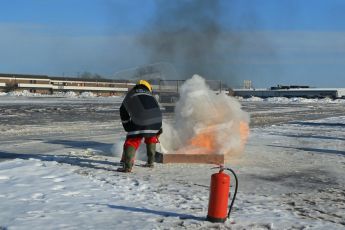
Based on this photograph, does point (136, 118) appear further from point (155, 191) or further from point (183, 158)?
point (155, 191)

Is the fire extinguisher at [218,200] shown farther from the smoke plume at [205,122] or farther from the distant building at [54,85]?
the distant building at [54,85]

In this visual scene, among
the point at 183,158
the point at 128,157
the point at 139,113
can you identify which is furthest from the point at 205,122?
the point at 128,157

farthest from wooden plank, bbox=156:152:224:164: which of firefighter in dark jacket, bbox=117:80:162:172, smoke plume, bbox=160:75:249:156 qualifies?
firefighter in dark jacket, bbox=117:80:162:172

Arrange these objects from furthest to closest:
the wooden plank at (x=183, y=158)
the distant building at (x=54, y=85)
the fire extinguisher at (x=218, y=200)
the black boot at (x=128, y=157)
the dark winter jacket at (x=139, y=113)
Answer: the distant building at (x=54, y=85)
the wooden plank at (x=183, y=158)
the dark winter jacket at (x=139, y=113)
the black boot at (x=128, y=157)
the fire extinguisher at (x=218, y=200)

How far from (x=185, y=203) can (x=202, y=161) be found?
3.87m

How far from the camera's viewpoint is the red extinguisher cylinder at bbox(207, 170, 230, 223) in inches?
236

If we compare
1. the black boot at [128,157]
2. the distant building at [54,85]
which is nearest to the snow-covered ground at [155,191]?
the black boot at [128,157]

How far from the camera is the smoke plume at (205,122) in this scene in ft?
38.0

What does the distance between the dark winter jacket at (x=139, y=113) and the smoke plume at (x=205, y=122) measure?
6.99 ft

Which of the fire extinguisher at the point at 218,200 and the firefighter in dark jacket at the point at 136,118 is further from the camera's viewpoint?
the firefighter in dark jacket at the point at 136,118

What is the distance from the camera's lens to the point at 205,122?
11.6 m

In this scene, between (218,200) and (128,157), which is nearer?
(218,200)

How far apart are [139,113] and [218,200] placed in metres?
3.78

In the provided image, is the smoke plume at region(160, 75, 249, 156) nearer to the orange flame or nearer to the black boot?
the orange flame
